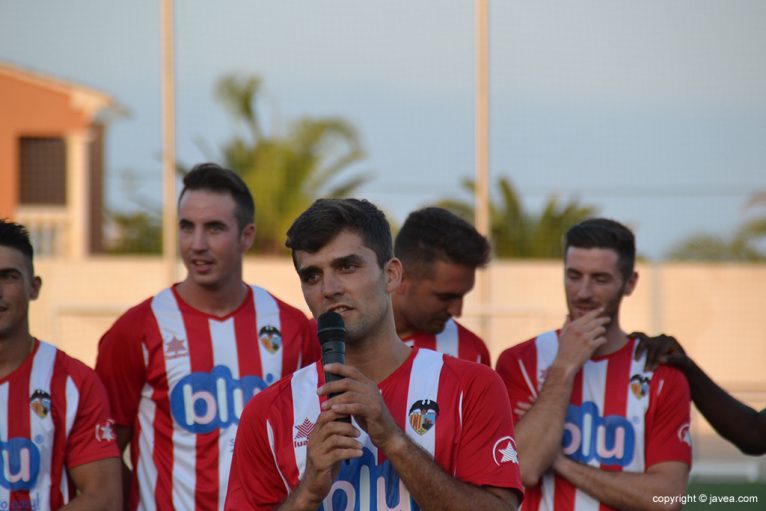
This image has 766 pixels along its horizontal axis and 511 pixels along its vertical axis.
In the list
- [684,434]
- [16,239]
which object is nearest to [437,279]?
[684,434]

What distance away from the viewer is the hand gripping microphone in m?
2.71

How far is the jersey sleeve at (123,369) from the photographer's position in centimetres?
443

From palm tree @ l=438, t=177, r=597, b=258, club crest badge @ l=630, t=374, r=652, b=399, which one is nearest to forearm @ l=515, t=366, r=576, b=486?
club crest badge @ l=630, t=374, r=652, b=399

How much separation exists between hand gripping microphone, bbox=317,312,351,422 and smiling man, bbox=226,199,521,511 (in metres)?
0.11

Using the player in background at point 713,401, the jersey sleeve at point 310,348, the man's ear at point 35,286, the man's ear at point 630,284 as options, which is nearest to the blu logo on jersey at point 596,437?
the player in background at point 713,401

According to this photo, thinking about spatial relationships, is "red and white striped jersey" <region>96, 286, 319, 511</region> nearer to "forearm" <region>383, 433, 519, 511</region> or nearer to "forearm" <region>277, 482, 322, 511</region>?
"forearm" <region>277, 482, 322, 511</region>

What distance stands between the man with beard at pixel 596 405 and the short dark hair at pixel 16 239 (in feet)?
6.09

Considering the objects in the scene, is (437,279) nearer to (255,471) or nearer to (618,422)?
(618,422)

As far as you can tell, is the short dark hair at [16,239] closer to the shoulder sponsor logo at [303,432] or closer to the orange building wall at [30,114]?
the shoulder sponsor logo at [303,432]

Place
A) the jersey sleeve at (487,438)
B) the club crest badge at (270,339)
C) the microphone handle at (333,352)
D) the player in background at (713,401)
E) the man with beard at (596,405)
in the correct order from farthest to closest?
the club crest badge at (270,339) → the player in background at (713,401) → the man with beard at (596,405) → the jersey sleeve at (487,438) → the microphone handle at (333,352)

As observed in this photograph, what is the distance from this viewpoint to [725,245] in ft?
49.0

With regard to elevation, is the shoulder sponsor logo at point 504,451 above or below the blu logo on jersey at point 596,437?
above

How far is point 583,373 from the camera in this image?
14.2 feet

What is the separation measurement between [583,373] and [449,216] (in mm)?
937
